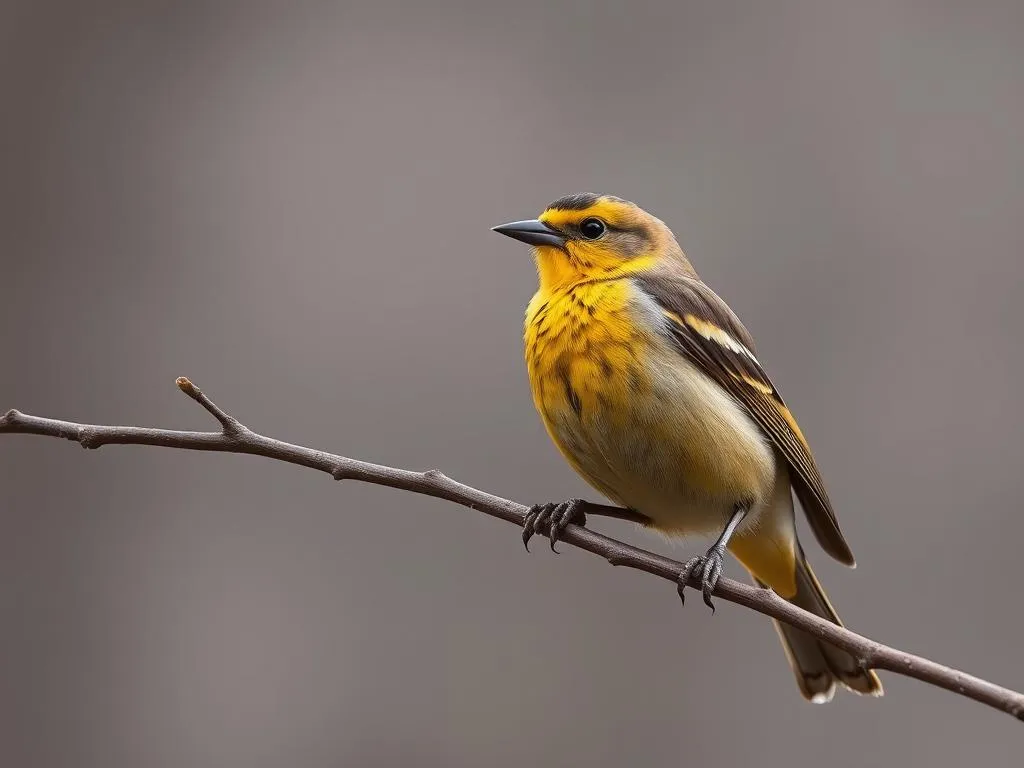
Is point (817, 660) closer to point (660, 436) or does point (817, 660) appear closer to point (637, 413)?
point (660, 436)

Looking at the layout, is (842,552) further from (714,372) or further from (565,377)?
(565,377)

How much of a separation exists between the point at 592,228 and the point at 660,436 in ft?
3.60

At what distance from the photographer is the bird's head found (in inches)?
171

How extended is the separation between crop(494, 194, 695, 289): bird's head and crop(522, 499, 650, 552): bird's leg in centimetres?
84

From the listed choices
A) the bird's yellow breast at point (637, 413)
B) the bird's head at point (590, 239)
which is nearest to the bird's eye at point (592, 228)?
the bird's head at point (590, 239)

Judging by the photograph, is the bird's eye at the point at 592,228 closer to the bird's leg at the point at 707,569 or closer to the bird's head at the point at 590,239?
the bird's head at the point at 590,239

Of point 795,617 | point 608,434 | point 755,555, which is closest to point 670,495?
point 608,434

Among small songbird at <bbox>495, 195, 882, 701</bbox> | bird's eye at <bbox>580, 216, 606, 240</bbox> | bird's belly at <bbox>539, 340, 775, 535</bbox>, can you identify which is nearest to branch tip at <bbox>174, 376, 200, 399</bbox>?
small songbird at <bbox>495, 195, 882, 701</bbox>

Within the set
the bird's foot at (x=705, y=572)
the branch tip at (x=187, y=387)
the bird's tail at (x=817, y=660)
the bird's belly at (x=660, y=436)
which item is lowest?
the bird's tail at (x=817, y=660)

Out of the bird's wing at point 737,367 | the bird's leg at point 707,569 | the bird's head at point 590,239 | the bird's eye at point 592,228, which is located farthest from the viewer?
the bird's eye at point 592,228

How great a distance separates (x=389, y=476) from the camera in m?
2.94

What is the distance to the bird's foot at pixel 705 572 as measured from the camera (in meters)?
3.45

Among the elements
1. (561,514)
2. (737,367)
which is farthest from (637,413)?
(737,367)

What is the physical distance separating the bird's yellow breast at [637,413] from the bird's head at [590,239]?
Answer: 26 cm
